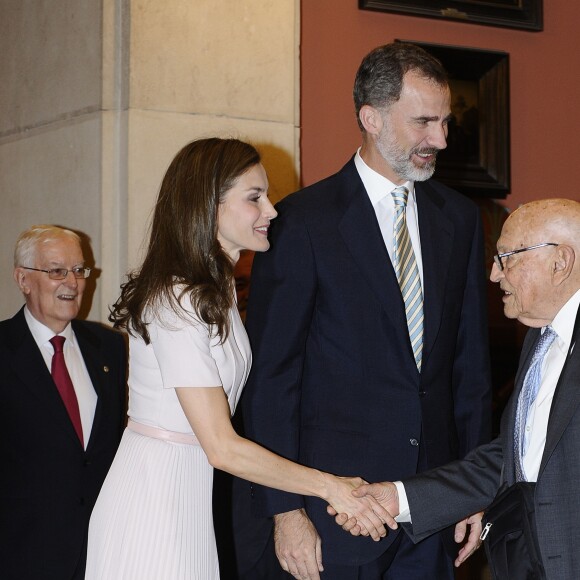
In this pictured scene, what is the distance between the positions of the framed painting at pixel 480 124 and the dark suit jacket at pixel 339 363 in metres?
1.90

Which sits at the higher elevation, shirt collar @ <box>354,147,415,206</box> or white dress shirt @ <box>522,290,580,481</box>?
shirt collar @ <box>354,147,415,206</box>

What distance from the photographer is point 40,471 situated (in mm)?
3627

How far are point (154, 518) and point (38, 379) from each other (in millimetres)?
1262

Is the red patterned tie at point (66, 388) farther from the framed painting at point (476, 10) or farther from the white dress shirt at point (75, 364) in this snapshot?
the framed painting at point (476, 10)

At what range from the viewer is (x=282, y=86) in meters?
4.36

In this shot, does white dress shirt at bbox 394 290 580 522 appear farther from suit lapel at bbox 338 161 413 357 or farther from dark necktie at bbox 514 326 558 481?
suit lapel at bbox 338 161 413 357

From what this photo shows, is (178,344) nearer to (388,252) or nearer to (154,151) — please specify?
(388,252)

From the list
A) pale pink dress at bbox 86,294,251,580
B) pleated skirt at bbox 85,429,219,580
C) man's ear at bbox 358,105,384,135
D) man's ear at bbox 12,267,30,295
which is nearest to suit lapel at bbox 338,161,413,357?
man's ear at bbox 358,105,384,135

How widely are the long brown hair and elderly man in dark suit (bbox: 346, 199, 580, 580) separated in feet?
2.13

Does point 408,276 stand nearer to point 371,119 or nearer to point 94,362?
point 371,119

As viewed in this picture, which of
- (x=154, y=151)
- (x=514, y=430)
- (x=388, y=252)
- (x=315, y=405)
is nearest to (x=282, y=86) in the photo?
(x=154, y=151)

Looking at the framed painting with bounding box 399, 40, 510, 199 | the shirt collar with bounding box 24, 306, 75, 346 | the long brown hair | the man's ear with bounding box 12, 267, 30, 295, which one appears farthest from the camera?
the framed painting with bounding box 399, 40, 510, 199

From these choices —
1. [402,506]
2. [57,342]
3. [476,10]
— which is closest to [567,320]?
[402,506]

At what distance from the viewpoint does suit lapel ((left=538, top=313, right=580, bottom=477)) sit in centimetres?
234
